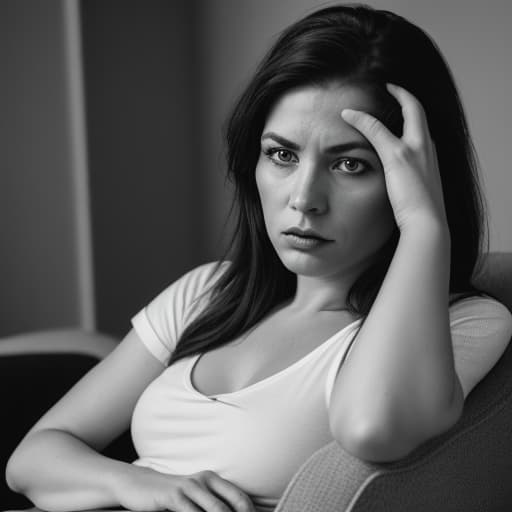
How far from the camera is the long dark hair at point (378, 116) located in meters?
1.06

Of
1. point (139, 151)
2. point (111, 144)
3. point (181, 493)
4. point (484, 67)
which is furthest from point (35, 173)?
point (181, 493)

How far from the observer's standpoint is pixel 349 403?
0.87m

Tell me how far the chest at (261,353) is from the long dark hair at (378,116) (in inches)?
1.1

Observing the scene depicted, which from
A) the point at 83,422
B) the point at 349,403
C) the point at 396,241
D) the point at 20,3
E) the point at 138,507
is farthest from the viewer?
the point at 20,3

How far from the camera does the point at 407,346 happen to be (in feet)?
2.88

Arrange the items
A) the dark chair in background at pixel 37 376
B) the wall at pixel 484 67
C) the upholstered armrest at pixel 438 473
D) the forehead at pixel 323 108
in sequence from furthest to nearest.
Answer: the wall at pixel 484 67 → the dark chair in background at pixel 37 376 → the forehead at pixel 323 108 → the upholstered armrest at pixel 438 473

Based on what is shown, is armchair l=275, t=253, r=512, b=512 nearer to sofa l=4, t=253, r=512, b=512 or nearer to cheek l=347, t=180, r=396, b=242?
sofa l=4, t=253, r=512, b=512

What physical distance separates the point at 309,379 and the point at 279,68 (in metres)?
0.44

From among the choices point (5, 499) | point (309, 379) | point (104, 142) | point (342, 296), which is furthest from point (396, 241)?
point (104, 142)

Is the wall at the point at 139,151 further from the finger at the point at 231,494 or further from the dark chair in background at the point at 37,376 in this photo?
the finger at the point at 231,494

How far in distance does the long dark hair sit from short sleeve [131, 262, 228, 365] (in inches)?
1.8

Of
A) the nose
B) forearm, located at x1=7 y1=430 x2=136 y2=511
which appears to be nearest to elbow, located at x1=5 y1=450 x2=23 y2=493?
forearm, located at x1=7 y1=430 x2=136 y2=511

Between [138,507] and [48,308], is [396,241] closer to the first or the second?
[138,507]

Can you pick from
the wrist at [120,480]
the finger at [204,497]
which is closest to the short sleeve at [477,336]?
the finger at [204,497]
